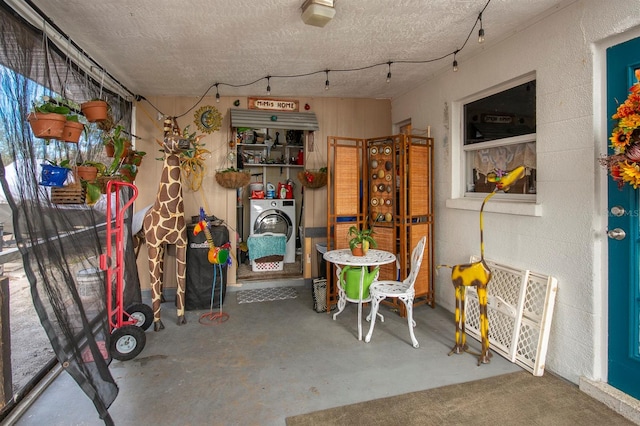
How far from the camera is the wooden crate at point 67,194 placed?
195cm

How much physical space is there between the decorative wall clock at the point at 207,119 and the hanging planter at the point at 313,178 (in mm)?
1253

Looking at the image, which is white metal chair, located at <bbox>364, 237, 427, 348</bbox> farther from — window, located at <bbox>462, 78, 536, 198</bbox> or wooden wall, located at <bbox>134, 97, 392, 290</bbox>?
wooden wall, located at <bbox>134, 97, 392, 290</bbox>

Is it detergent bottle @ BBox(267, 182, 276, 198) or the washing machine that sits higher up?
detergent bottle @ BBox(267, 182, 276, 198)

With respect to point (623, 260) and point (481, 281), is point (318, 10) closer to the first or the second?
point (481, 281)

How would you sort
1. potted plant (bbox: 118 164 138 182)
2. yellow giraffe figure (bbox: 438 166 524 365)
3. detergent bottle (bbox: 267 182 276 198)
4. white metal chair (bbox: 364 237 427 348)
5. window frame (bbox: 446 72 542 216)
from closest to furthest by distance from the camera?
yellow giraffe figure (bbox: 438 166 524 365)
window frame (bbox: 446 72 542 216)
white metal chair (bbox: 364 237 427 348)
potted plant (bbox: 118 164 138 182)
detergent bottle (bbox: 267 182 276 198)

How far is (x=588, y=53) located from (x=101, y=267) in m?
3.53

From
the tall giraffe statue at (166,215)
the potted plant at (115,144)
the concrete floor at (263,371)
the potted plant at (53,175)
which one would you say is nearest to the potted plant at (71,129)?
the potted plant at (53,175)

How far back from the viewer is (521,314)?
2.55 metres

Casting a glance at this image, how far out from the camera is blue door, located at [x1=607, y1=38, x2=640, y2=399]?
6.41 ft

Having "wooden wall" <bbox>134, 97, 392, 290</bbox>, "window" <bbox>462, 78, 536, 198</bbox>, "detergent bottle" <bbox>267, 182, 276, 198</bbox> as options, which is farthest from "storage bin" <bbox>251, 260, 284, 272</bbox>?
"window" <bbox>462, 78, 536, 198</bbox>

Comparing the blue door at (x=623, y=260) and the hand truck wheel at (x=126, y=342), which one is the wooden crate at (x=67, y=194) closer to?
the hand truck wheel at (x=126, y=342)

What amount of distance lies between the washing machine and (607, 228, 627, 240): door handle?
3.67 meters

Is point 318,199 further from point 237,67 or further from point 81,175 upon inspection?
point 81,175

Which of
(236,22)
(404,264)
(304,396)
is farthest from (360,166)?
(304,396)
